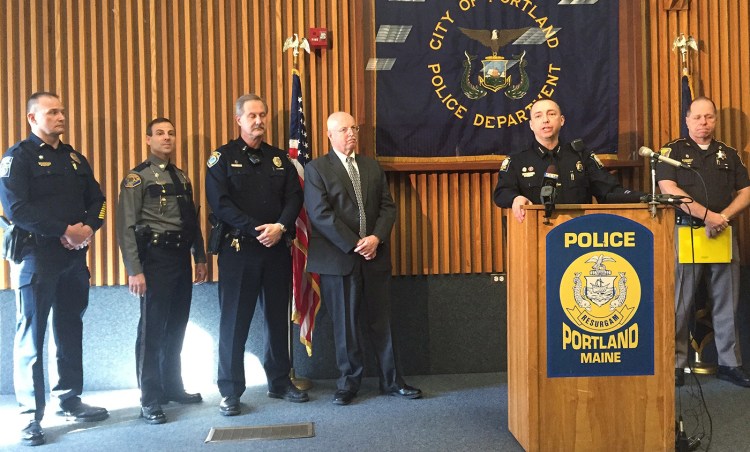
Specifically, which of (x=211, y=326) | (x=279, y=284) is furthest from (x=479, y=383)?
(x=211, y=326)

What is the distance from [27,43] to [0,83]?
347mm

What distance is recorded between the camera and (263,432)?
3766mm

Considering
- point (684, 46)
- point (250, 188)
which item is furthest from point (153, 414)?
point (684, 46)

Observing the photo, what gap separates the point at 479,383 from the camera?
4.83m

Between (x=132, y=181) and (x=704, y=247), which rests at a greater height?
(x=132, y=181)

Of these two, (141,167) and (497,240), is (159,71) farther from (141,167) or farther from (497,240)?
(497,240)

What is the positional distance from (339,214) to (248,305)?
2.72 feet

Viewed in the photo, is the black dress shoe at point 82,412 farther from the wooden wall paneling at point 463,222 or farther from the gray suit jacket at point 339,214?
the wooden wall paneling at point 463,222

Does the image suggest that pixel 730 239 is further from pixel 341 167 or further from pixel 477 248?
pixel 341 167

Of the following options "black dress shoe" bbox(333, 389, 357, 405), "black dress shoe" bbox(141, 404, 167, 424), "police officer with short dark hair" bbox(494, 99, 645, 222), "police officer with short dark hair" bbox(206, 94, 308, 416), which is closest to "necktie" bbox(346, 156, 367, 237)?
"police officer with short dark hair" bbox(206, 94, 308, 416)

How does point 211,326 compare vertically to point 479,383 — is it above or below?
above

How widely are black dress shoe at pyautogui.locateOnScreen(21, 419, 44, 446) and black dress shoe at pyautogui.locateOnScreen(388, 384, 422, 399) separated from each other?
2.08 metres

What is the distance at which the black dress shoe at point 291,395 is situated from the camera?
440 cm

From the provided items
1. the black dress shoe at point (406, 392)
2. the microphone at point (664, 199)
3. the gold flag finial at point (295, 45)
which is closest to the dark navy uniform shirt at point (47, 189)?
the gold flag finial at point (295, 45)
